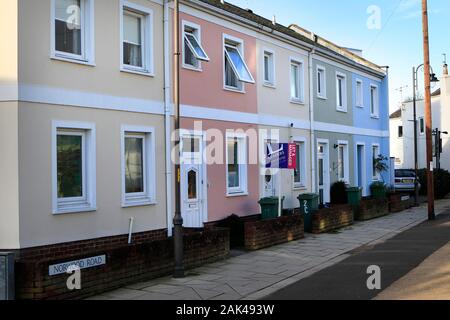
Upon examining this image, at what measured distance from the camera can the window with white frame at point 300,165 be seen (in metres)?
19.9

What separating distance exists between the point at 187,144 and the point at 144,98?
211 centimetres

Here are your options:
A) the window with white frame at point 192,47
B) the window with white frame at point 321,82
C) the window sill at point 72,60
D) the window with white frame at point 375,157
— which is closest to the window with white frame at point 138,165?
the window sill at point 72,60

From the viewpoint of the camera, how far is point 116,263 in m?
9.38

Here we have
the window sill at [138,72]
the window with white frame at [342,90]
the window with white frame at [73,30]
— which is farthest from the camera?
the window with white frame at [342,90]

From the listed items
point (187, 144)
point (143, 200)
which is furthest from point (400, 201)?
point (143, 200)

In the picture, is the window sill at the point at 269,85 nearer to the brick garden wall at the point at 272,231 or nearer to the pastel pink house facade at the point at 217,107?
the pastel pink house facade at the point at 217,107

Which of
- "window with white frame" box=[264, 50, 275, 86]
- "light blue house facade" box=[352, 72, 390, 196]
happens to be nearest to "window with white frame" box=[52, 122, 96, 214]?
"window with white frame" box=[264, 50, 275, 86]

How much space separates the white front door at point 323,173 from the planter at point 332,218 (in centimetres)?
231

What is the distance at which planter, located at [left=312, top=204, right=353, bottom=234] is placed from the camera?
16984mm

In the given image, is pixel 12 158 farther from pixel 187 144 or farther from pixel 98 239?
pixel 187 144

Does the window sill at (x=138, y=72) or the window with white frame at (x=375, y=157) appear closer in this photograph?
the window sill at (x=138, y=72)

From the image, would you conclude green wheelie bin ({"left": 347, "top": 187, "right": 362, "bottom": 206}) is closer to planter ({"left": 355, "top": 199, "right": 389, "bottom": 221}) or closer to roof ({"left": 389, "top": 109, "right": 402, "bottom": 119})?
planter ({"left": 355, "top": 199, "right": 389, "bottom": 221})

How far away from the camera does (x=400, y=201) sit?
25.6 metres

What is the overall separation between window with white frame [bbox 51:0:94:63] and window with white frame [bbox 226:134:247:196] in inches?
225
